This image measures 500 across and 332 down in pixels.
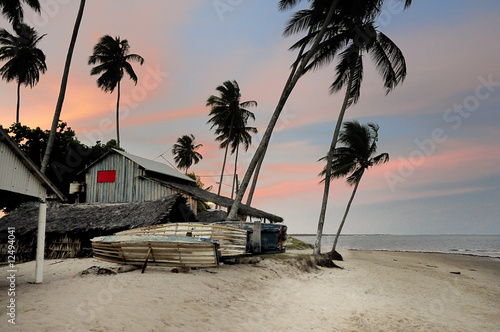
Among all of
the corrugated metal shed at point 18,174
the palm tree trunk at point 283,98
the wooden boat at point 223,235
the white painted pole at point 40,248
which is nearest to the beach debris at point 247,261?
the wooden boat at point 223,235

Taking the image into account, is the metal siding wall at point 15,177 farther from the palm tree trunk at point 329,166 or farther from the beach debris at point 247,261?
the palm tree trunk at point 329,166

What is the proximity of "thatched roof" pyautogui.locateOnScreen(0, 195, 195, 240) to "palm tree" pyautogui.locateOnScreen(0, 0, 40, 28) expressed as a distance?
1177cm

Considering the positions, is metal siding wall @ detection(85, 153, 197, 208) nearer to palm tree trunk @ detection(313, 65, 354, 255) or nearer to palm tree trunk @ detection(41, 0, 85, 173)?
palm tree trunk @ detection(41, 0, 85, 173)

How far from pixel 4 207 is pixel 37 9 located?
19.0 m

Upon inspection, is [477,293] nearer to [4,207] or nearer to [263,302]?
[263,302]

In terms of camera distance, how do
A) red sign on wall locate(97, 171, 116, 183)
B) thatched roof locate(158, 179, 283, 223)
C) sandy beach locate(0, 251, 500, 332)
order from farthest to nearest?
red sign on wall locate(97, 171, 116, 183)
thatched roof locate(158, 179, 283, 223)
sandy beach locate(0, 251, 500, 332)

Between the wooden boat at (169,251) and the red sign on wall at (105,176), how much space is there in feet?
46.1

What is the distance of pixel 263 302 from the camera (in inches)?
365

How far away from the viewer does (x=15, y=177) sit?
840 centimetres

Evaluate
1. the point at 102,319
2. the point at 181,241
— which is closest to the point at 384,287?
the point at 181,241

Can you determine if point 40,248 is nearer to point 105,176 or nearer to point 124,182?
point 124,182

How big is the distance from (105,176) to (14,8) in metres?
11.5

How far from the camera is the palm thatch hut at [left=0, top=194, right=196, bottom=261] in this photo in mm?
17859

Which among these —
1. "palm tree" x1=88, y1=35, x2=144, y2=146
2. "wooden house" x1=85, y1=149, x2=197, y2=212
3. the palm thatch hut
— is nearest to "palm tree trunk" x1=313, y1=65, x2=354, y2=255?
the palm thatch hut
